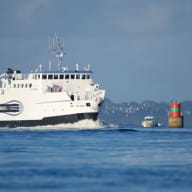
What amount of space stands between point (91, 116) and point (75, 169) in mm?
48849

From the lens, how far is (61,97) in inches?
3688

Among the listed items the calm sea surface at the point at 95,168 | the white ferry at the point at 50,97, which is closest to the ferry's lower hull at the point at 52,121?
the white ferry at the point at 50,97

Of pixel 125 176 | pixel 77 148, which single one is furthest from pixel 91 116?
pixel 125 176

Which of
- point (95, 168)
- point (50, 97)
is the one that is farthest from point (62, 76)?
point (95, 168)

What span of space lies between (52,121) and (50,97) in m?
3.31

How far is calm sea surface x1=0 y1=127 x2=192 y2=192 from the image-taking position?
3947 centimetres

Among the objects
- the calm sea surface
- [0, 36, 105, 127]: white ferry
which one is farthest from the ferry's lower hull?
the calm sea surface

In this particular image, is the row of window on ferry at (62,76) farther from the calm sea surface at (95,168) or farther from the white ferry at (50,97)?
the calm sea surface at (95,168)

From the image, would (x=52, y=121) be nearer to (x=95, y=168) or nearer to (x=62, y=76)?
(x=62, y=76)

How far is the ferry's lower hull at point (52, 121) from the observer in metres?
94.1

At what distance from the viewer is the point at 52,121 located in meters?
96.4

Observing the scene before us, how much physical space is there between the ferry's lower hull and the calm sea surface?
29.1 metres

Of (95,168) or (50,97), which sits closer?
(95,168)

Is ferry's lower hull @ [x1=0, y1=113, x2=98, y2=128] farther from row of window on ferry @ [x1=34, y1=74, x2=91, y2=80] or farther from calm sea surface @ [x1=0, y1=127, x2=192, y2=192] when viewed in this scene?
calm sea surface @ [x1=0, y1=127, x2=192, y2=192]
